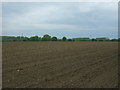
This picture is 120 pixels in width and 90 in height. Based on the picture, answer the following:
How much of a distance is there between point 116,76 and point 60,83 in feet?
8.49

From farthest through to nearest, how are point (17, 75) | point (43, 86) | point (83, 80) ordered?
point (17, 75) < point (83, 80) < point (43, 86)

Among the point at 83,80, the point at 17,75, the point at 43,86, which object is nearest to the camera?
the point at 43,86

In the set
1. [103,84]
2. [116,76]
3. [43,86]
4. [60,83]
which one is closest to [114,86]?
[103,84]

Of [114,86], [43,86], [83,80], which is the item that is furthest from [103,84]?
[43,86]

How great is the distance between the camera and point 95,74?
24.0 ft

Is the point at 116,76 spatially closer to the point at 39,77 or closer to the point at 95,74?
the point at 95,74

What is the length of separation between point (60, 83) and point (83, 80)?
952 mm

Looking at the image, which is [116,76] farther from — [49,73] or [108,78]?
[49,73]

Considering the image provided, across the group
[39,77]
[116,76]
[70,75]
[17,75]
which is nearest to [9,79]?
[17,75]

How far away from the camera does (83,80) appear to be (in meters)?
6.39

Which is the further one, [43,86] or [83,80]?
[83,80]

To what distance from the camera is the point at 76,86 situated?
18.6 feet

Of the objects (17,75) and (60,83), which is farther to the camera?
(17,75)

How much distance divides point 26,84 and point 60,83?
115cm
